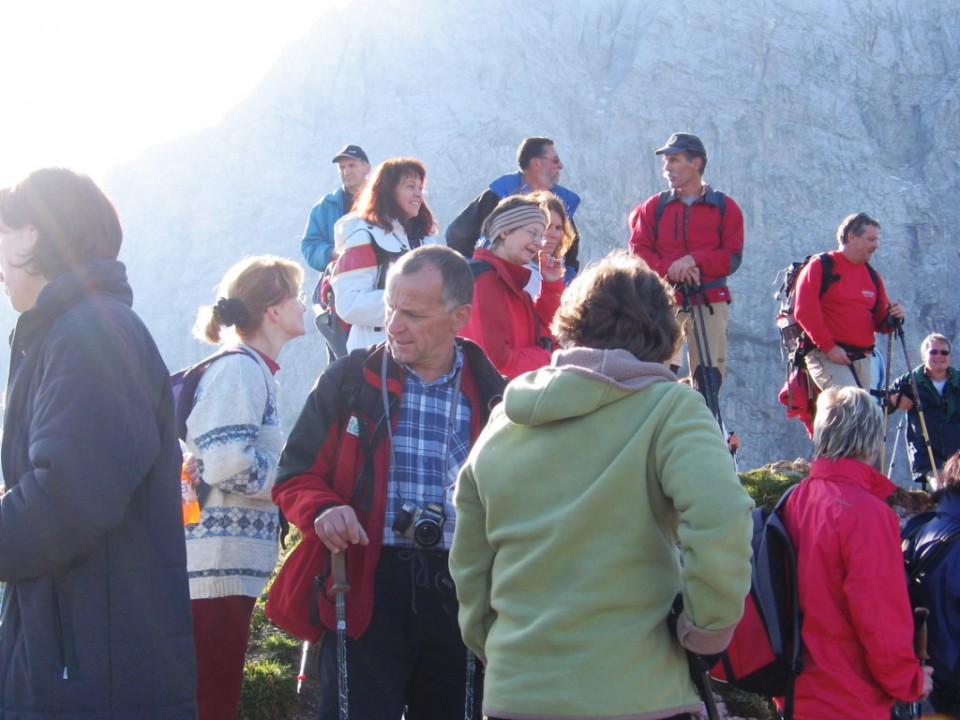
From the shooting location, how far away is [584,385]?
2.60 m

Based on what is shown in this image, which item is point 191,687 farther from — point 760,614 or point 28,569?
point 760,614

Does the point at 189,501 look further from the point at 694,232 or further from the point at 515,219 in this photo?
the point at 694,232

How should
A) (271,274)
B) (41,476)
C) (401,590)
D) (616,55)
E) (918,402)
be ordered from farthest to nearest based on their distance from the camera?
1. (616,55)
2. (918,402)
3. (271,274)
4. (401,590)
5. (41,476)

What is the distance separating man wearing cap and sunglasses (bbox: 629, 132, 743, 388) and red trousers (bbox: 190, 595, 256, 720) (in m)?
4.60

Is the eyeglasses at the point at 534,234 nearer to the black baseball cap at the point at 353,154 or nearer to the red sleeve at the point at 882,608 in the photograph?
the red sleeve at the point at 882,608

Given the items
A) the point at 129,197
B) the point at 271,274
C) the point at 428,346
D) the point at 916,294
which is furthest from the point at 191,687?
the point at 129,197

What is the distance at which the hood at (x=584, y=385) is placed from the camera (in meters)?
2.60

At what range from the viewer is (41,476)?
2543 mm

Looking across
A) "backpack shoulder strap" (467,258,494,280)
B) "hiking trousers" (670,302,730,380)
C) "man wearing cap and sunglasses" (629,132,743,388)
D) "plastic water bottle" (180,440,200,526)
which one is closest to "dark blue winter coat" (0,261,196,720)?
"plastic water bottle" (180,440,200,526)

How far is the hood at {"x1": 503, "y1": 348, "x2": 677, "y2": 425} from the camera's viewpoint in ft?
8.52

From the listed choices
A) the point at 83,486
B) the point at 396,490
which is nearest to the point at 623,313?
the point at 396,490

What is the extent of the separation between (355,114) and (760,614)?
37833 millimetres

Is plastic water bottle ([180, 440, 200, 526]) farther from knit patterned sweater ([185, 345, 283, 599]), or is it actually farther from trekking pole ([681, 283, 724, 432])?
trekking pole ([681, 283, 724, 432])

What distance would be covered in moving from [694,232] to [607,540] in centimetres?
573
